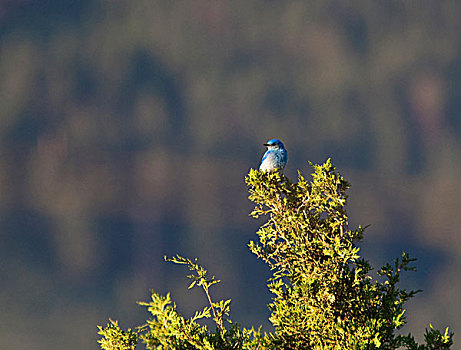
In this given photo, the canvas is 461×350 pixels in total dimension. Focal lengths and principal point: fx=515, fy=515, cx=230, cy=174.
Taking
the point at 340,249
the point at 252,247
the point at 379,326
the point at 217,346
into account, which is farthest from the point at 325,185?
the point at 217,346

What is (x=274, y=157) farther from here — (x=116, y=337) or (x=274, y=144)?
(x=116, y=337)

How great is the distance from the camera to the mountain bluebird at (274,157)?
520 inches

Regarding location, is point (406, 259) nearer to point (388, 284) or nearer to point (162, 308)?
point (388, 284)

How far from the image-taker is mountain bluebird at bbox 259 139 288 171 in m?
13.2

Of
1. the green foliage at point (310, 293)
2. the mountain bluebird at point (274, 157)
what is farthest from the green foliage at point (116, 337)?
the mountain bluebird at point (274, 157)

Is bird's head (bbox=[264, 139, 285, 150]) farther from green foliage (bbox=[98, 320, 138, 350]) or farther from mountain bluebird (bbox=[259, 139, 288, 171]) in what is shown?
green foliage (bbox=[98, 320, 138, 350])

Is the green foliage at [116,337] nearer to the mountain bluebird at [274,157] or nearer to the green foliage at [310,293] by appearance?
the green foliage at [310,293]

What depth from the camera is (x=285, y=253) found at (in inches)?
456

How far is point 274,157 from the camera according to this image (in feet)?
44.7

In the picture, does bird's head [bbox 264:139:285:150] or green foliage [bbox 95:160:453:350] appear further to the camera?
bird's head [bbox 264:139:285:150]

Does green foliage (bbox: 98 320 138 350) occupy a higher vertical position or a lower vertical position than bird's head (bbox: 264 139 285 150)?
lower

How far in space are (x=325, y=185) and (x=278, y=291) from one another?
262 cm

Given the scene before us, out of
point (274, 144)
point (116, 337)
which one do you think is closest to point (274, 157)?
point (274, 144)

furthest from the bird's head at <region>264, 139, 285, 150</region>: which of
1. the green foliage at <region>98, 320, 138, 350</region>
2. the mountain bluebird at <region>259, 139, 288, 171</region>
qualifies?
the green foliage at <region>98, 320, 138, 350</region>
